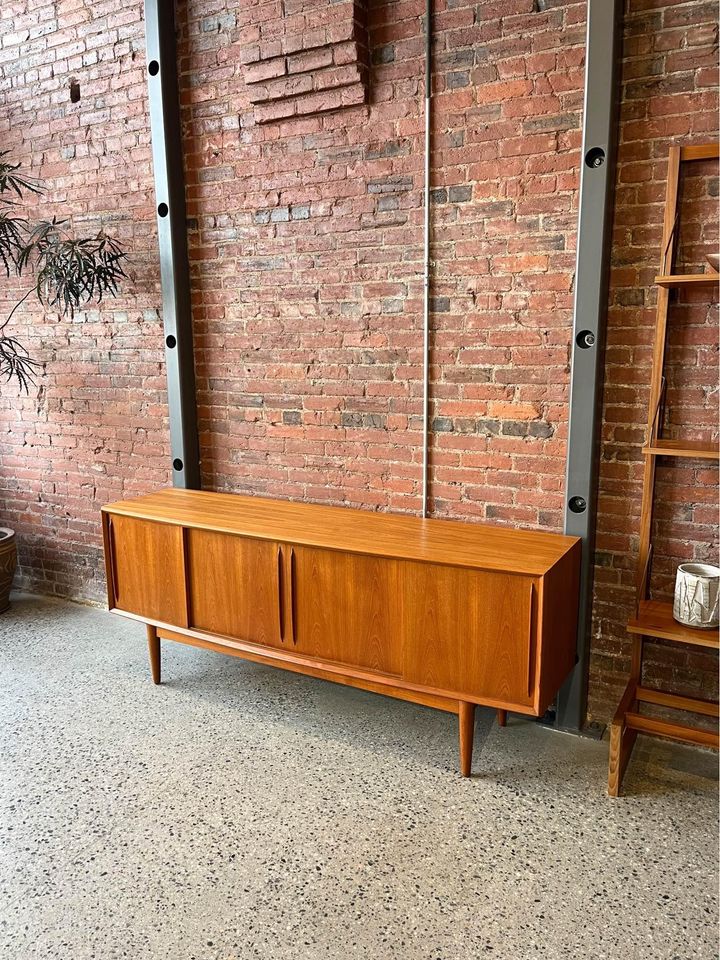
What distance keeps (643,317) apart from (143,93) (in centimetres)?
279

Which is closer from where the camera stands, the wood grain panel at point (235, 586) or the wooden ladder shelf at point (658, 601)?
the wooden ladder shelf at point (658, 601)

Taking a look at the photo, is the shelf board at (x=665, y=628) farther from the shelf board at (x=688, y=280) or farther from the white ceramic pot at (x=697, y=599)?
the shelf board at (x=688, y=280)

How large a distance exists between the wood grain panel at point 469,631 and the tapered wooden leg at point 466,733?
2.9 inches

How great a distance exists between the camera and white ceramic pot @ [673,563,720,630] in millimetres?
2520

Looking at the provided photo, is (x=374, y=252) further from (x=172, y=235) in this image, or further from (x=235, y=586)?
(x=235, y=586)

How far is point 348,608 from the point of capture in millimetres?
2852

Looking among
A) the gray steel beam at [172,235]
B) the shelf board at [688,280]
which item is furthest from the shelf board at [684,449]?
the gray steel beam at [172,235]

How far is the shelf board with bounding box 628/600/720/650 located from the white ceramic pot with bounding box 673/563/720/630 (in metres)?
0.03

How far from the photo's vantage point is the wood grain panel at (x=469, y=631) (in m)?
2.53

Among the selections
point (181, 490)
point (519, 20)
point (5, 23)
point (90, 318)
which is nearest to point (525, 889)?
point (181, 490)

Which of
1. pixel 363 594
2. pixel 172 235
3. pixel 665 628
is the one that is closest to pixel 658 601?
pixel 665 628

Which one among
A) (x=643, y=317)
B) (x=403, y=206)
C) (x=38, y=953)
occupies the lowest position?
(x=38, y=953)

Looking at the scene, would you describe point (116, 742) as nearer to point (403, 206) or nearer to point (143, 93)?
point (403, 206)

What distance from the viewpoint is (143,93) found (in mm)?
3725
